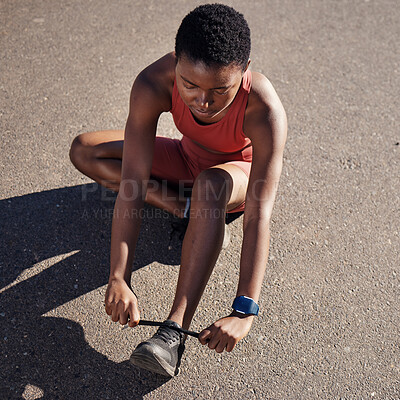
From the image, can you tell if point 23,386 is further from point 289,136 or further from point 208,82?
point 289,136

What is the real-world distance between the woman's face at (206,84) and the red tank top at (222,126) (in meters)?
0.25

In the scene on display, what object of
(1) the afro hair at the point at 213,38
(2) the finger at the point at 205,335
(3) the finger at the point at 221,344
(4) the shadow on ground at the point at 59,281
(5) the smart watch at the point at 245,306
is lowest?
(4) the shadow on ground at the point at 59,281

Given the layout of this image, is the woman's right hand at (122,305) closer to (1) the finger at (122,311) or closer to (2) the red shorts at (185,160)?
(1) the finger at (122,311)

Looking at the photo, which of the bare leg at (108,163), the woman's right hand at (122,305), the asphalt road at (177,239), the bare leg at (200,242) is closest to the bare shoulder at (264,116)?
the bare leg at (200,242)

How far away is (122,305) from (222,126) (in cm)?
93

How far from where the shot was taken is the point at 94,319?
2.24 m

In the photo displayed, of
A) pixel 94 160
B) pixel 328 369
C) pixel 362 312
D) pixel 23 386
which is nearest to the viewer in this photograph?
pixel 23 386

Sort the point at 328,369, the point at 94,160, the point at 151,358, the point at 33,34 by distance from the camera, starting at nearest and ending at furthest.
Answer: the point at 151,358 < the point at 328,369 < the point at 94,160 < the point at 33,34

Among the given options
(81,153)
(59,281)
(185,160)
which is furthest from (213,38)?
(59,281)

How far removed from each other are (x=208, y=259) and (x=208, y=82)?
772mm

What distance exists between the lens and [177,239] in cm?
264

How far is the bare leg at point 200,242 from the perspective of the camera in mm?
1963

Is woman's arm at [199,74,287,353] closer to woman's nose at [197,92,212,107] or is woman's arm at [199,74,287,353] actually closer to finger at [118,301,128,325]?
woman's nose at [197,92,212,107]

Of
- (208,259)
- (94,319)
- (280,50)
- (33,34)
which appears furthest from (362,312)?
(33,34)
